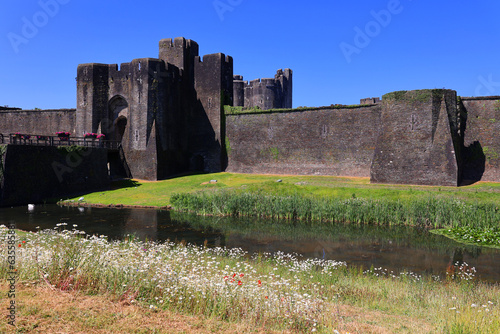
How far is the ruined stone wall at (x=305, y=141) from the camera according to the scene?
103ft

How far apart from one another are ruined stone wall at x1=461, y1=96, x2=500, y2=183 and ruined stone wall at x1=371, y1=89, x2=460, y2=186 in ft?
5.90

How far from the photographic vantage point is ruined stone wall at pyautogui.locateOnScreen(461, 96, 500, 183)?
26.3 m

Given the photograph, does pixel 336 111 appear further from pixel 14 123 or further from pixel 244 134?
pixel 14 123

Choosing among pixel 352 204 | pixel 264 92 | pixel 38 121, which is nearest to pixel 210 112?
pixel 264 92

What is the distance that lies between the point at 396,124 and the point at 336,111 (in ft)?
21.4

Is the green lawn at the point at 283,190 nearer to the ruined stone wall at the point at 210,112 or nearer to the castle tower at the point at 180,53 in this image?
the ruined stone wall at the point at 210,112

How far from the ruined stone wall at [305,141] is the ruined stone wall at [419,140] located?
308 centimetres

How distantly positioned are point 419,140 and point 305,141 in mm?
10512

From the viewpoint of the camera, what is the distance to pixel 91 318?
5262 millimetres

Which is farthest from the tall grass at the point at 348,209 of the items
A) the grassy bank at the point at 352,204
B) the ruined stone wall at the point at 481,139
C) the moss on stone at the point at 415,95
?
the ruined stone wall at the point at 481,139

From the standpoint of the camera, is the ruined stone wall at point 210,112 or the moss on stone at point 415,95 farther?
the ruined stone wall at point 210,112

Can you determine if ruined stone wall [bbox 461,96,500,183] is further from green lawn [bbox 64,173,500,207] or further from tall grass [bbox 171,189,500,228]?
tall grass [bbox 171,189,500,228]

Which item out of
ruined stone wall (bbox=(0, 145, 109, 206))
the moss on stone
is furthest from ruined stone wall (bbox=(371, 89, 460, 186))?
ruined stone wall (bbox=(0, 145, 109, 206))

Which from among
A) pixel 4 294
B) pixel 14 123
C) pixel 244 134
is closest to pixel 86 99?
pixel 14 123
